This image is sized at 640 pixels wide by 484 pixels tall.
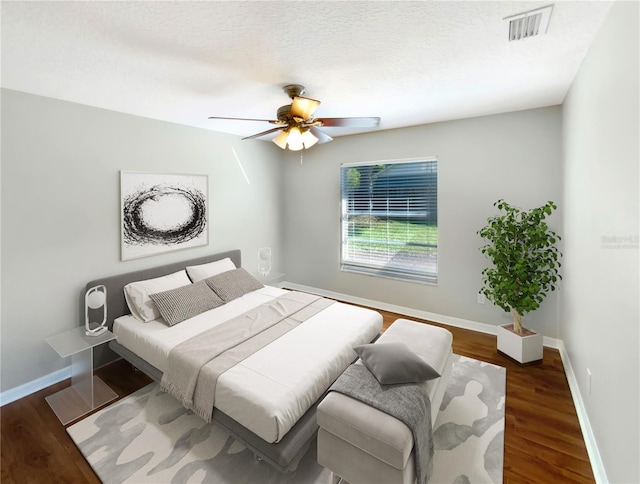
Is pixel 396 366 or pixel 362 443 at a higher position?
pixel 396 366

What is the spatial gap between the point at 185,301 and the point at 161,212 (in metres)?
1.19

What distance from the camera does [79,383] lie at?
265 cm

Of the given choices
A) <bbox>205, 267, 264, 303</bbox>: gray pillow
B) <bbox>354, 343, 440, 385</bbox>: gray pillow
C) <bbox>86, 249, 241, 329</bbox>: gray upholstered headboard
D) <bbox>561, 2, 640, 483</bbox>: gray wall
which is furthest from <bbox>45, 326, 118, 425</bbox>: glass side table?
<bbox>561, 2, 640, 483</bbox>: gray wall

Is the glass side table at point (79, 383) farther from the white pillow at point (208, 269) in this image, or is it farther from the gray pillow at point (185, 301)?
the white pillow at point (208, 269)

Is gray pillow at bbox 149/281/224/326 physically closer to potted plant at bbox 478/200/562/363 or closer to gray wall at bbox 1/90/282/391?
gray wall at bbox 1/90/282/391

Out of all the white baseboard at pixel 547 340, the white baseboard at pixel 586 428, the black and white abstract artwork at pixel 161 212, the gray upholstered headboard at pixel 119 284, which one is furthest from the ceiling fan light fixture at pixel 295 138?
the white baseboard at pixel 586 428

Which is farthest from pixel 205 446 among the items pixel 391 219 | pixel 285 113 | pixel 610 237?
pixel 391 219

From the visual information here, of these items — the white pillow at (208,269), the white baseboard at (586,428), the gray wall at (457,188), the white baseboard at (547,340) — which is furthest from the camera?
the white pillow at (208,269)

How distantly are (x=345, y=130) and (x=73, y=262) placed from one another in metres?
3.44

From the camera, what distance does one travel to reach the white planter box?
2893 millimetres

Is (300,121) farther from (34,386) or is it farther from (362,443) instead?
(34,386)

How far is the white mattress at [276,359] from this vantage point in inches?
69.1

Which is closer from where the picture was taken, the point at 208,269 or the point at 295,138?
the point at 295,138

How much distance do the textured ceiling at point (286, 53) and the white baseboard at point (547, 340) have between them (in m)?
2.50
